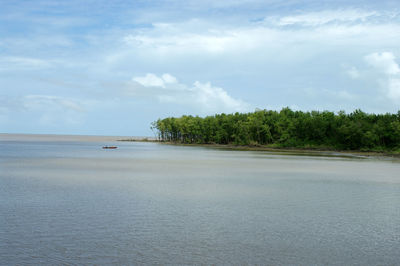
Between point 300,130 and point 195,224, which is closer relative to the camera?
point 195,224

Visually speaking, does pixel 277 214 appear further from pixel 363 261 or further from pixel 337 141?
pixel 337 141

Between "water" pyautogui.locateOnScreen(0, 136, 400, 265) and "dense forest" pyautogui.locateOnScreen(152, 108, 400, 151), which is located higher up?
"dense forest" pyautogui.locateOnScreen(152, 108, 400, 151)

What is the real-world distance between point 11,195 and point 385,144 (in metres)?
73.3

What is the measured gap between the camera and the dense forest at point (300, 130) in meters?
76.4

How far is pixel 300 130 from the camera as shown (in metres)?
93.7

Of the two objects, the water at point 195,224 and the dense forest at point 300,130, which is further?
the dense forest at point 300,130

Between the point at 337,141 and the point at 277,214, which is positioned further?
the point at 337,141

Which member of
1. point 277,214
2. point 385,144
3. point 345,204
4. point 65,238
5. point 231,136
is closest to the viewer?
point 65,238

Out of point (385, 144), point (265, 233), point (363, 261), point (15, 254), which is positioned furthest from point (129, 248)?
point (385, 144)

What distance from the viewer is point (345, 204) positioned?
57.9 ft

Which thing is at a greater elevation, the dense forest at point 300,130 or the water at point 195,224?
the dense forest at point 300,130

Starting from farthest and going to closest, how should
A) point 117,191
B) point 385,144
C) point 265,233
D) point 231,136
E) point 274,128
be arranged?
point 231,136 < point 274,128 < point 385,144 < point 117,191 < point 265,233

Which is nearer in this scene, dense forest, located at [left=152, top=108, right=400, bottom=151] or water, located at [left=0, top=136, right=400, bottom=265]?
water, located at [left=0, top=136, right=400, bottom=265]

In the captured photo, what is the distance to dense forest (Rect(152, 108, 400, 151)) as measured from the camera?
76.4 meters
